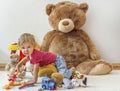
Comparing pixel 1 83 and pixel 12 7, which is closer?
pixel 1 83

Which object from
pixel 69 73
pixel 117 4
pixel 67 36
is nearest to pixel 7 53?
pixel 67 36

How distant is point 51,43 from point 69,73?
347 mm

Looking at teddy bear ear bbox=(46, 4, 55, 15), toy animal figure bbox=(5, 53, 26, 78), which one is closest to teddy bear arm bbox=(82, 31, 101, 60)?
teddy bear ear bbox=(46, 4, 55, 15)

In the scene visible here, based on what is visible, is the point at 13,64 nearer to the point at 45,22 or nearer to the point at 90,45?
the point at 45,22

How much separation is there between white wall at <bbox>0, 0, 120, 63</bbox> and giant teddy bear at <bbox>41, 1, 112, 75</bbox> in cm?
9

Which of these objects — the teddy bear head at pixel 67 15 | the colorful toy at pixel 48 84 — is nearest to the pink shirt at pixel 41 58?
the colorful toy at pixel 48 84

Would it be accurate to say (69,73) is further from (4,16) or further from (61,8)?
(4,16)

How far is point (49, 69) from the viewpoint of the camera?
155cm

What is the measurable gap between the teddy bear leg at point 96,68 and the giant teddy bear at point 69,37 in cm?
2

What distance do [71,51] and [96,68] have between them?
0.69ft

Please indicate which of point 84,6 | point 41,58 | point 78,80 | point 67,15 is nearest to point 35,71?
point 41,58

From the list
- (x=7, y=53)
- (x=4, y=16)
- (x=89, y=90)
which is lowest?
(x=89, y=90)

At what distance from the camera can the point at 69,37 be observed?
1.82 m

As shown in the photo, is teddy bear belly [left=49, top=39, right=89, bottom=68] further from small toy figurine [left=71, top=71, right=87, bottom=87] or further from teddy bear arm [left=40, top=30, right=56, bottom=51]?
small toy figurine [left=71, top=71, right=87, bottom=87]
